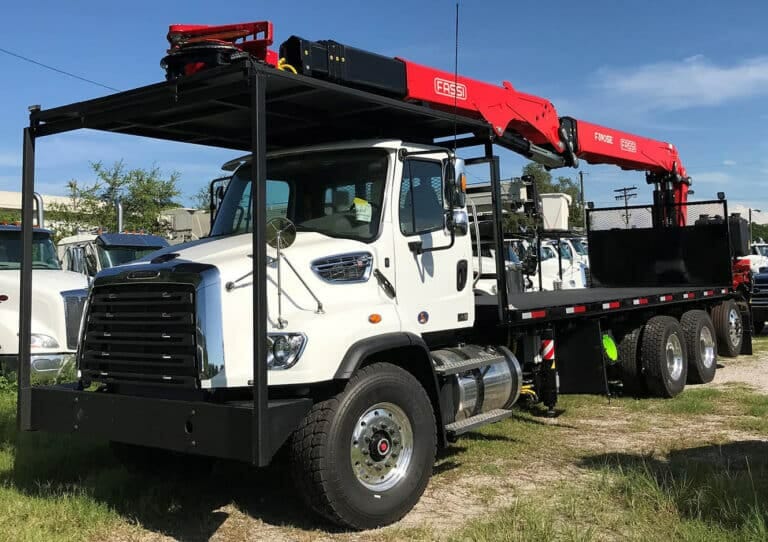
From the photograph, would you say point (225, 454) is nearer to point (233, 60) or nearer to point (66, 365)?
point (233, 60)

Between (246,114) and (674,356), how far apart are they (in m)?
6.58

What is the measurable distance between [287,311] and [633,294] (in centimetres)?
649

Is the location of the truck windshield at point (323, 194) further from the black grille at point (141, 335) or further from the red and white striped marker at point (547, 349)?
the red and white striped marker at point (547, 349)

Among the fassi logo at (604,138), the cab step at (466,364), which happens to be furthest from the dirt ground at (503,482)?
the fassi logo at (604,138)

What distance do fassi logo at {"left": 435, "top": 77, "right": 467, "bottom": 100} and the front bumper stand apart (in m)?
3.50

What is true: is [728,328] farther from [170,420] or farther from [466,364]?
[170,420]

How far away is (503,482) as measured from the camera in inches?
232

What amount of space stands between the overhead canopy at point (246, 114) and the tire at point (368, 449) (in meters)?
1.90

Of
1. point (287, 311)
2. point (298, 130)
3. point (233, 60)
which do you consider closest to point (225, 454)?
point (287, 311)

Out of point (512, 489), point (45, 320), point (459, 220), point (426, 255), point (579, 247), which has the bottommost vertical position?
point (512, 489)

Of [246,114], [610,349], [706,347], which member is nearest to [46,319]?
[246,114]

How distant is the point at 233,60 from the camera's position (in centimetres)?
468

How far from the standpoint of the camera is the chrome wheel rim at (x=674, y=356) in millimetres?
9648

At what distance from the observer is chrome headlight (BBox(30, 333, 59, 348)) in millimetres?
8930
